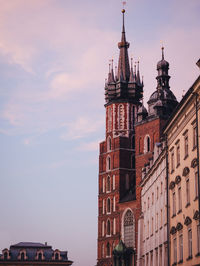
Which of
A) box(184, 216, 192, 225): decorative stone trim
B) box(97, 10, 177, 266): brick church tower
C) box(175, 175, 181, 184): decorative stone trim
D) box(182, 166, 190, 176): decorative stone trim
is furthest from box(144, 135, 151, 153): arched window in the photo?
box(184, 216, 192, 225): decorative stone trim

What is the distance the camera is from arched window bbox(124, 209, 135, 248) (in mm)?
81188

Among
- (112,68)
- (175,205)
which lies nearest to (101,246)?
(112,68)

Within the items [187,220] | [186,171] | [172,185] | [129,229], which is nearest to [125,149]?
[129,229]

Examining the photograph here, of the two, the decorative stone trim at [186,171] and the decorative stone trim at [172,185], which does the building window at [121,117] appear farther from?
the decorative stone trim at [186,171]

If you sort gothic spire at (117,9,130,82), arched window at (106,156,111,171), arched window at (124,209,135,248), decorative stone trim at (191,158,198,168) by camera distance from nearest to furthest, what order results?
decorative stone trim at (191,158,198,168)
arched window at (124,209,135,248)
arched window at (106,156,111,171)
gothic spire at (117,9,130,82)

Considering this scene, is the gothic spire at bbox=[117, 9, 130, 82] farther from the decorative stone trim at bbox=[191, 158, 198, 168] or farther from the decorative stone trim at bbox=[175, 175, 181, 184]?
the decorative stone trim at bbox=[191, 158, 198, 168]

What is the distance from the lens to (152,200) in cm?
4606

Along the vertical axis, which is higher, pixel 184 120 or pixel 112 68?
pixel 112 68

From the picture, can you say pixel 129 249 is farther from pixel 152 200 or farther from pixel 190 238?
pixel 190 238

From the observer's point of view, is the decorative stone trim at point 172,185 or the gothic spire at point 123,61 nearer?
the decorative stone trim at point 172,185

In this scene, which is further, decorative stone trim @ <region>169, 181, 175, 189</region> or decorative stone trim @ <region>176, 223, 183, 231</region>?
decorative stone trim @ <region>169, 181, 175, 189</region>

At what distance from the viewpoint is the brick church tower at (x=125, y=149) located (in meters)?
79.4

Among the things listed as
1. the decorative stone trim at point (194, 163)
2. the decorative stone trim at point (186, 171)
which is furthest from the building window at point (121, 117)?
the decorative stone trim at point (194, 163)

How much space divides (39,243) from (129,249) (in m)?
39.9
